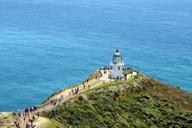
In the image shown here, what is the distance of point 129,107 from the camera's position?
59656 millimetres

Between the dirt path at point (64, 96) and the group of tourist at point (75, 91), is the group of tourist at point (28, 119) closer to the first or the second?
the dirt path at point (64, 96)

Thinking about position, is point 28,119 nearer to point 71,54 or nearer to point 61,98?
point 61,98

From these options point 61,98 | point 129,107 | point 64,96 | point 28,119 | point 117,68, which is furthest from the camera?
point 117,68

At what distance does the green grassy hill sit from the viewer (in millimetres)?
55094

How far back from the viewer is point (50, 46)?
505ft

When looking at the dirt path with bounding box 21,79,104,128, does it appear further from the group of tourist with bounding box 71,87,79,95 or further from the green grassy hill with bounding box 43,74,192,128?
the green grassy hill with bounding box 43,74,192,128

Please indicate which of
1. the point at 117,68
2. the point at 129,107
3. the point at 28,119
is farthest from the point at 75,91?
the point at 28,119

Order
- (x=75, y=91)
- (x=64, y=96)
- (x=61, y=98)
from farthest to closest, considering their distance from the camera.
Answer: (x=75, y=91) → (x=64, y=96) → (x=61, y=98)

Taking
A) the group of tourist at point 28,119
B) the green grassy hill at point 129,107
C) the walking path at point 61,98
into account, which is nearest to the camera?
the group of tourist at point 28,119

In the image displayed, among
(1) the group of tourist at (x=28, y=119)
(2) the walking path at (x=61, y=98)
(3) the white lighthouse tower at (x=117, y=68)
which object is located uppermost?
(3) the white lighthouse tower at (x=117, y=68)

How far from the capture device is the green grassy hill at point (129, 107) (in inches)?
2169

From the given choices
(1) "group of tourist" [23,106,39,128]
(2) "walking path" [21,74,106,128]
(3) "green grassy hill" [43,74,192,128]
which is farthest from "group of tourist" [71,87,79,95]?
(1) "group of tourist" [23,106,39,128]

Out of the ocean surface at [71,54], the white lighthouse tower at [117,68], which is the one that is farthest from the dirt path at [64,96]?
the ocean surface at [71,54]

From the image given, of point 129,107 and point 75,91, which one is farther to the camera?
point 75,91
